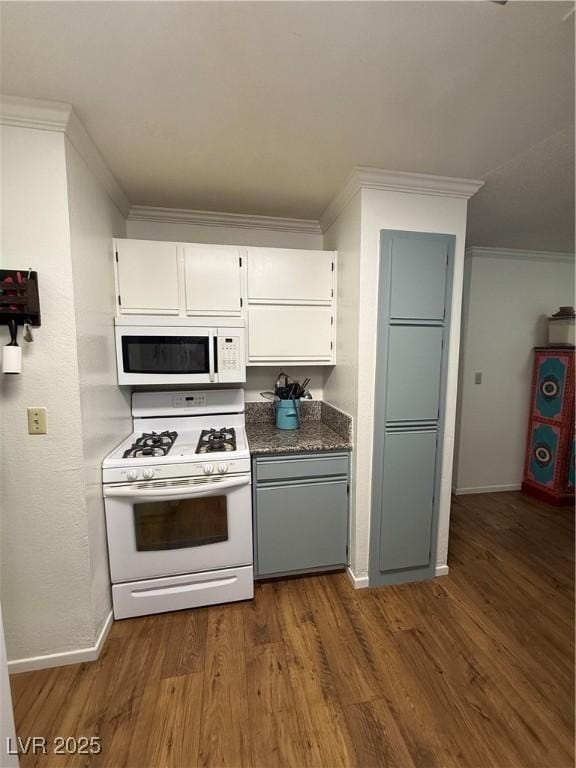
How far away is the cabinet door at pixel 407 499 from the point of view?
6.09 feet

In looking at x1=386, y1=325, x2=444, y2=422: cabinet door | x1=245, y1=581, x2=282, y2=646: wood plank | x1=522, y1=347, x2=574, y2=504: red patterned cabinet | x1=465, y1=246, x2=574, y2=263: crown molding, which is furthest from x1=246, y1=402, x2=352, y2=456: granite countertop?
x1=522, y1=347, x2=574, y2=504: red patterned cabinet

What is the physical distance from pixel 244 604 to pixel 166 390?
142cm

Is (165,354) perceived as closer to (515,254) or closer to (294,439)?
(294,439)

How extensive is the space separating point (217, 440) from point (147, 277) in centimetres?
108

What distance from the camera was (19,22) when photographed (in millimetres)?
897

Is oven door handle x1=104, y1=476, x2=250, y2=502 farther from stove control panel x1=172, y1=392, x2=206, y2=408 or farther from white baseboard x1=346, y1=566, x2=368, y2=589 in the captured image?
white baseboard x1=346, y1=566, x2=368, y2=589

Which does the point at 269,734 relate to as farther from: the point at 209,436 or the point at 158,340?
the point at 158,340

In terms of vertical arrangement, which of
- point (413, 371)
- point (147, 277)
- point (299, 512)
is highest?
Answer: point (147, 277)

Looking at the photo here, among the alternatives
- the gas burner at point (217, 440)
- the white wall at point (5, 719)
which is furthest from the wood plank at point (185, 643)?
the gas burner at point (217, 440)

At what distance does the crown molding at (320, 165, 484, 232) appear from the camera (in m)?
1.63

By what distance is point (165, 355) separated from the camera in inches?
73.7

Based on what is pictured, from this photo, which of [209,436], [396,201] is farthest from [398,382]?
[209,436]

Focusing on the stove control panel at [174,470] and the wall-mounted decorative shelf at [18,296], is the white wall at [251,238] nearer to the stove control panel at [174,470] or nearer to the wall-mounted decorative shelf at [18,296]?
the stove control panel at [174,470]

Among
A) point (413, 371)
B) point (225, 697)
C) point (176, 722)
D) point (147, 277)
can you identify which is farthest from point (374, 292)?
point (176, 722)
